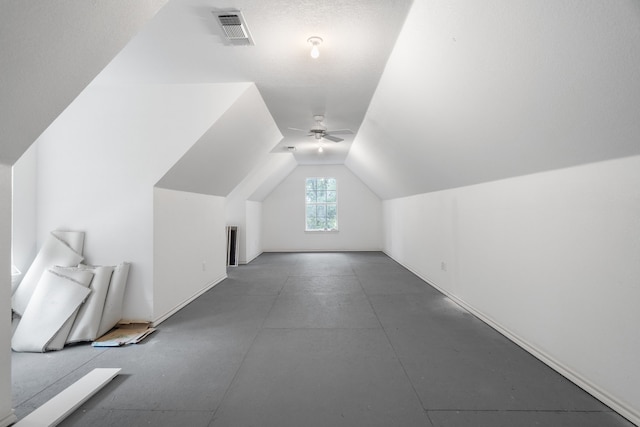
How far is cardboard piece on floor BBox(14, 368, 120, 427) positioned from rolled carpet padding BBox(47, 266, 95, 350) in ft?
2.54

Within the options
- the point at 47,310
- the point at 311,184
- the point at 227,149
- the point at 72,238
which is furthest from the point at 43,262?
the point at 311,184

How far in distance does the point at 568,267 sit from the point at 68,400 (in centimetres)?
366

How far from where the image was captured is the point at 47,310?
2783 millimetres

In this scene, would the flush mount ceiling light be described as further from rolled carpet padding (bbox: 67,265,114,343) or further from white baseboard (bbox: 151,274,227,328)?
white baseboard (bbox: 151,274,227,328)

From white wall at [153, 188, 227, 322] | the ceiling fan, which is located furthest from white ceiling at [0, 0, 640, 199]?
white wall at [153, 188, 227, 322]

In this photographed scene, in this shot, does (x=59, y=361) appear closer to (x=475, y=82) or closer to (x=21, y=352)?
(x=21, y=352)

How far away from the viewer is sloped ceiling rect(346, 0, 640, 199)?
55.8 inches

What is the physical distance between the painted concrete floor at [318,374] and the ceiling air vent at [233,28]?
8.84 ft

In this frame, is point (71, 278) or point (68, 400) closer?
point (68, 400)

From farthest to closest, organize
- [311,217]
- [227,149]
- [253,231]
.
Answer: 1. [311,217]
2. [253,231]
3. [227,149]

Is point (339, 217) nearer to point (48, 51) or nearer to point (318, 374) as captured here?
point (318, 374)

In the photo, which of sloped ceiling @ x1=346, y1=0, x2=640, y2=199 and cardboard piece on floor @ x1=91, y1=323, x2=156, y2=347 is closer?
sloped ceiling @ x1=346, y1=0, x2=640, y2=199

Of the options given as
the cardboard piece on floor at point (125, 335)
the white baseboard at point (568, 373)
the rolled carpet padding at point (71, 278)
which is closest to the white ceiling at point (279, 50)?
the rolled carpet padding at point (71, 278)

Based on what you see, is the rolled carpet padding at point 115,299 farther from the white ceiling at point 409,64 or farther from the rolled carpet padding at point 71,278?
the white ceiling at point 409,64
